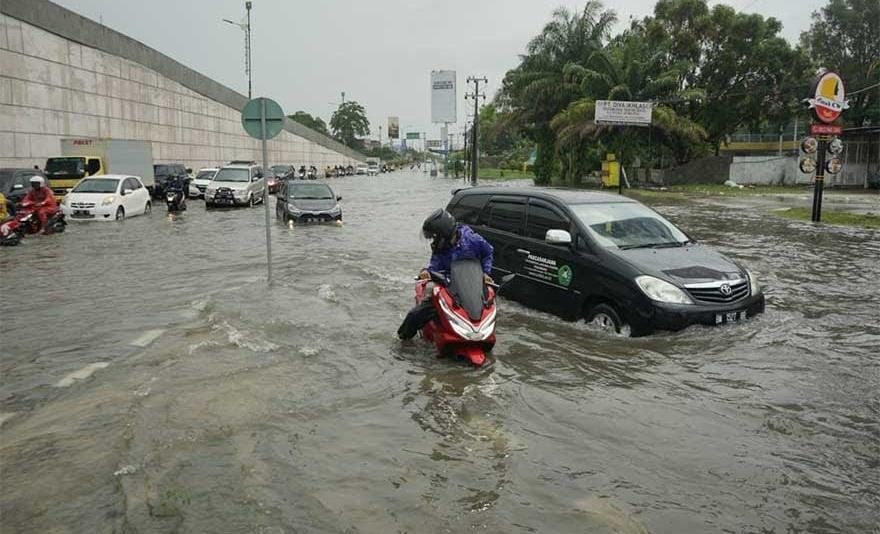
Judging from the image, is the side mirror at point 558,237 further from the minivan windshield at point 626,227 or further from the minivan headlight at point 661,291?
the minivan headlight at point 661,291

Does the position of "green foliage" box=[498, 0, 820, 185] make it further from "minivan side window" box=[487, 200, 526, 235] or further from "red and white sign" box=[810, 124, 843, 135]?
"minivan side window" box=[487, 200, 526, 235]

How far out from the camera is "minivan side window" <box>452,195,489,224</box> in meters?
9.64

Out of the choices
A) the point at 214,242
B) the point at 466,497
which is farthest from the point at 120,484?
the point at 214,242

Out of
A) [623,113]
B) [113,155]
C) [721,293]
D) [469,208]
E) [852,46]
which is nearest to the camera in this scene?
[721,293]

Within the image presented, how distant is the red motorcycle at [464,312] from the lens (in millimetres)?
6039

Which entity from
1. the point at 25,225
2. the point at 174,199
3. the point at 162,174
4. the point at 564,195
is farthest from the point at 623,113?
the point at 564,195

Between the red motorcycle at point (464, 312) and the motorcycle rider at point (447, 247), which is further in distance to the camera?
the motorcycle rider at point (447, 247)

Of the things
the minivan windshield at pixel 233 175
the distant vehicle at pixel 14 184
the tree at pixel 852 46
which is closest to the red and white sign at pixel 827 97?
the minivan windshield at pixel 233 175

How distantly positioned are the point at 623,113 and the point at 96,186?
25.7 m

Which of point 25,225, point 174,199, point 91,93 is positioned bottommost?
point 25,225

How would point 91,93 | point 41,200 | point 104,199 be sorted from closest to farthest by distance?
point 41,200 → point 104,199 → point 91,93

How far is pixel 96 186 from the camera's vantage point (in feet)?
70.1

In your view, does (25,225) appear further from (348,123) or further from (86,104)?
(348,123)

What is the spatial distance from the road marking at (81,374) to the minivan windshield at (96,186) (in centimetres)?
1633
